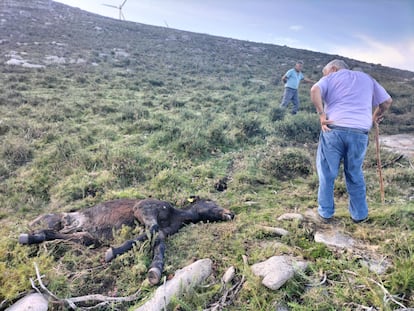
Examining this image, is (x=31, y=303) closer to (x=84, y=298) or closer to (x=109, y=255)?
(x=84, y=298)

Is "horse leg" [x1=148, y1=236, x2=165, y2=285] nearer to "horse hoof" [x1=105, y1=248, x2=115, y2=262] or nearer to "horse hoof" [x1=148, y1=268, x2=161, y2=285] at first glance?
"horse hoof" [x1=148, y1=268, x2=161, y2=285]

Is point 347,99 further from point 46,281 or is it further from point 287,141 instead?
point 287,141

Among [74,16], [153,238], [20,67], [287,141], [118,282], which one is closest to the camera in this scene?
[118,282]

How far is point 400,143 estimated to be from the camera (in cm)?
799

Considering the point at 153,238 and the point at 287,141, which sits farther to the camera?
A: the point at 287,141

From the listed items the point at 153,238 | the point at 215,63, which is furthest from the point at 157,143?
the point at 215,63

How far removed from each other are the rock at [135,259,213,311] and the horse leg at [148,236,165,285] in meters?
0.12

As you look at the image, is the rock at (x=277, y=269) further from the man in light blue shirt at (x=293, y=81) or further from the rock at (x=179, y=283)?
the man in light blue shirt at (x=293, y=81)

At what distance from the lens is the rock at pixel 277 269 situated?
2.66 meters

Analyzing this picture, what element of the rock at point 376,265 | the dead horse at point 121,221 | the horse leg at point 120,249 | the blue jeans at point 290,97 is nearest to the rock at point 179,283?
the dead horse at point 121,221

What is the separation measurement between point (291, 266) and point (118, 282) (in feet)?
5.28

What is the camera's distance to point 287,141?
25.3 feet

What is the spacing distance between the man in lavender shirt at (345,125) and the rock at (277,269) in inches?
48.0

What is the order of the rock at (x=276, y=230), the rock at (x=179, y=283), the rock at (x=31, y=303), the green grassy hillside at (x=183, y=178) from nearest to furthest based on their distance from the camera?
the rock at (x=31, y=303) → the rock at (x=179, y=283) → the green grassy hillside at (x=183, y=178) → the rock at (x=276, y=230)
